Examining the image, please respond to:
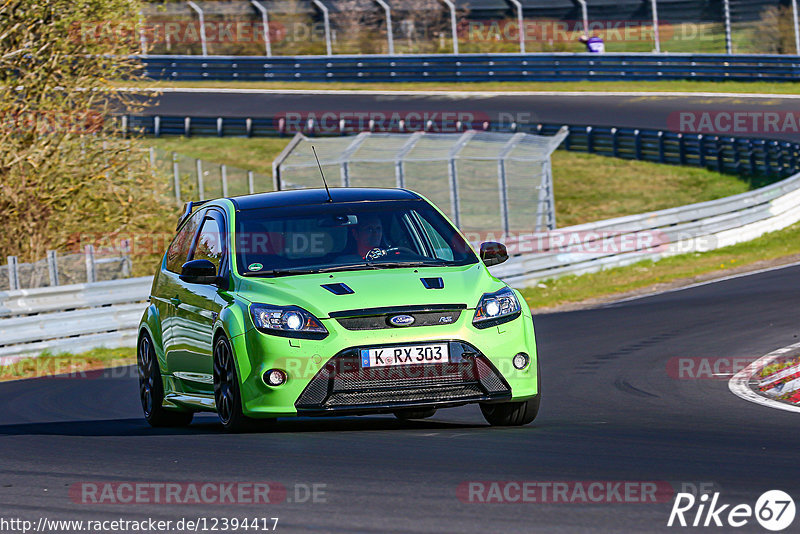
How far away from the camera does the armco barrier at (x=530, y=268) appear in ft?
55.9

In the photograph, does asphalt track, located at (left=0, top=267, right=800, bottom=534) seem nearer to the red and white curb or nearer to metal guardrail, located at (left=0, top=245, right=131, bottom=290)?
the red and white curb

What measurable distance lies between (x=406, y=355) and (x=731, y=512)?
278 cm

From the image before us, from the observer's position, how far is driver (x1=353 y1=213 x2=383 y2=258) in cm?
915

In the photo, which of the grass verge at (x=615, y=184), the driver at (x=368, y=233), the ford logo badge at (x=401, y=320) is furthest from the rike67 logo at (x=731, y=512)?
the grass verge at (x=615, y=184)

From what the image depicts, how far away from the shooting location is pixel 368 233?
30.3ft

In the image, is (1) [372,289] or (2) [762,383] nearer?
(1) [372,289]

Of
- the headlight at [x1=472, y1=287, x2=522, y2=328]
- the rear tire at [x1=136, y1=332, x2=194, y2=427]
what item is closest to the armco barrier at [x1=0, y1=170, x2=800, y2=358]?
the rear tire at [x1=136, y1=332, x2=194, y2=427]

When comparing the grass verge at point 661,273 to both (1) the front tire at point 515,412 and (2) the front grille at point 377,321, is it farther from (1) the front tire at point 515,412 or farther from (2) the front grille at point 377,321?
(2) the front grille at point 377,321

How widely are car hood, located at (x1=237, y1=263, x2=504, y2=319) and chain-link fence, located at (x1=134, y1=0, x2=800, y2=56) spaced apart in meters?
37.5

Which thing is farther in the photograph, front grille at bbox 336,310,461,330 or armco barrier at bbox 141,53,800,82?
armco barrier at bbox 141,53,800,82

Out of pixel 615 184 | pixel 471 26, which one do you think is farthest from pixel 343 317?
pixel 471 26

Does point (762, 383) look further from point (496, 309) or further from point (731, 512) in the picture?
point (731, 512)

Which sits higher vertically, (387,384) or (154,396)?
(387,384)

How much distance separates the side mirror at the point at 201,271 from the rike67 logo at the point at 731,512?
4.02 metres
